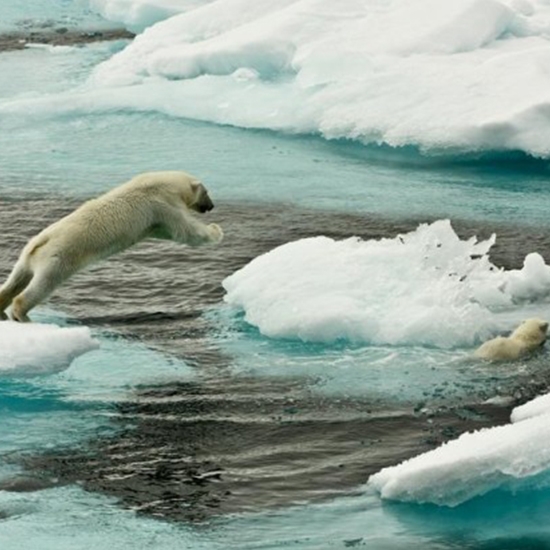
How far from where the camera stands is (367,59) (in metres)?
11.2

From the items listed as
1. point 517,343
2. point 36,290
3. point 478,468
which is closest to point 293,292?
point 517,343

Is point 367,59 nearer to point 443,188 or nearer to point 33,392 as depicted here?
point 443,188

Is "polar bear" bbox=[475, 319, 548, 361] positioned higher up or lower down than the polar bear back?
lower down

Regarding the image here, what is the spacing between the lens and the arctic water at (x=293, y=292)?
5773mm

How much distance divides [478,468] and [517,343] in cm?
184

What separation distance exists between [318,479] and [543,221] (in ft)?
12.2

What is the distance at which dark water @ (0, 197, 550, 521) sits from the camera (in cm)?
609

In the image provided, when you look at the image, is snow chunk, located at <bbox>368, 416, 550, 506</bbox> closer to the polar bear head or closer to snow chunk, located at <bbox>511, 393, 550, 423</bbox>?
snow chunk, located at <bbox>511, 393, 550, 423</bbox>

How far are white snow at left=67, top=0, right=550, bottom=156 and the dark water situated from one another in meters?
1.82

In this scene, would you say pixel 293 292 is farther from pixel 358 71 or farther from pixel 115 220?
pixel 358 71

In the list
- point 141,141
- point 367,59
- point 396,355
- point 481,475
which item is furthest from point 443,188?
point 481,475

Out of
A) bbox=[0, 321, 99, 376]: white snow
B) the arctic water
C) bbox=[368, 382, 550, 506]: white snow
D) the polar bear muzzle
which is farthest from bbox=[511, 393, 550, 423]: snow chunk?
the polar bear muzzle

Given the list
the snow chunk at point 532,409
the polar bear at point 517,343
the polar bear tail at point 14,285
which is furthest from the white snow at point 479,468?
the polar bear tail at point 14,285

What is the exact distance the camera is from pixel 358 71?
11109 millimetres
